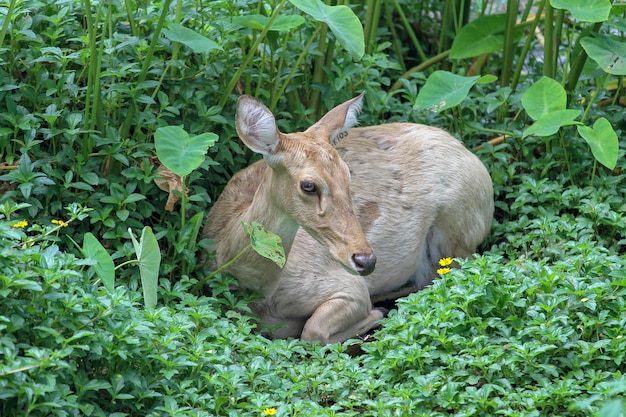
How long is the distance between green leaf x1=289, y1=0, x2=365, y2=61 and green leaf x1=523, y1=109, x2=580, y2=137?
4.47 feet

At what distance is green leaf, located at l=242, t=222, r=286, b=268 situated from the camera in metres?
5.71

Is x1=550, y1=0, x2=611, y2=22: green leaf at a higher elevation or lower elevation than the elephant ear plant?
higher

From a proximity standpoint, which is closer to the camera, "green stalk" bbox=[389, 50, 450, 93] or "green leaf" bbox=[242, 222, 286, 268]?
"green leaf" bbox=[242, 222, 286, 268]

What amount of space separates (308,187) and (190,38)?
1270mm

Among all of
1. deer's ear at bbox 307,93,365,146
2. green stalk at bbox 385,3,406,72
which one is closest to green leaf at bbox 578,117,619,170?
deer's ear at bbox 307,93,365,146

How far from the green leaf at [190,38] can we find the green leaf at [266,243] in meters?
1.13

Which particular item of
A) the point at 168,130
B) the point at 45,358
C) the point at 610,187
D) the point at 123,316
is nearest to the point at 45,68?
the point at 168,130

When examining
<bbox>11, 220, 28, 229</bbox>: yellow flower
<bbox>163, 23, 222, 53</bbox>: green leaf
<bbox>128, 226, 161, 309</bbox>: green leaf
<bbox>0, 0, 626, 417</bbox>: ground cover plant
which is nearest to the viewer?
<bbox>0, 0, 626, 417</bbox>: ground cover plant

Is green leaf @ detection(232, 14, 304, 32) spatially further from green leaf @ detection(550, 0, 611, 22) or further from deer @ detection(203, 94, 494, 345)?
green leaf @ detection(550, 0, 611, 22)

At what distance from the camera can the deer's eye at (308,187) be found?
5.72m

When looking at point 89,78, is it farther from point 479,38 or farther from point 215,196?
point 479,38

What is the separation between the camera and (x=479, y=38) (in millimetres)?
7852

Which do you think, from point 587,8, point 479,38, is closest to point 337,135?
point 587,8

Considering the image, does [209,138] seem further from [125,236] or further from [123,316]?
[123,316]
